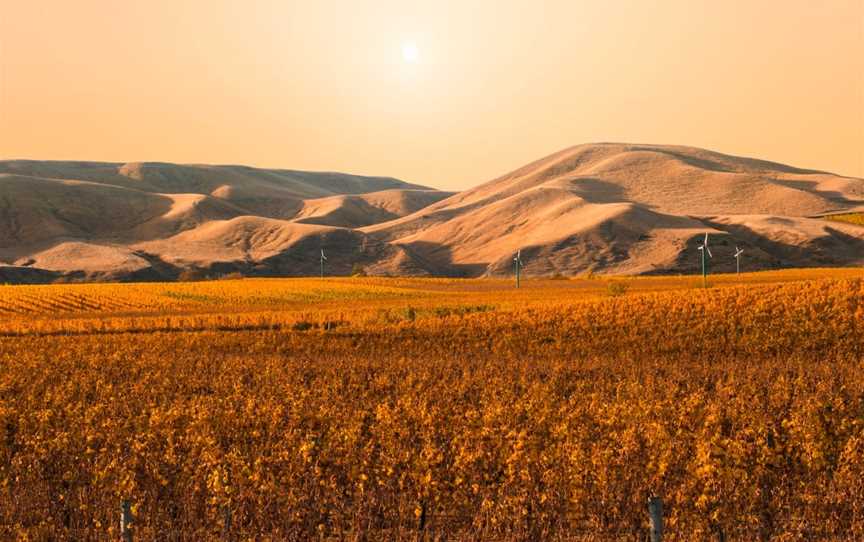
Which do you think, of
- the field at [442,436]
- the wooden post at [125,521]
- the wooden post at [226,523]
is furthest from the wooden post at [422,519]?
the wooden post at [125,521]

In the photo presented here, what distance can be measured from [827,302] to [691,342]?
10775mm

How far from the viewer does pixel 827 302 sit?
147 feet

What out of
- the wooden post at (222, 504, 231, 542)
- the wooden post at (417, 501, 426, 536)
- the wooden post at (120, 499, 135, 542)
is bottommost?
the wooden post at (417, 501, 426, 536)

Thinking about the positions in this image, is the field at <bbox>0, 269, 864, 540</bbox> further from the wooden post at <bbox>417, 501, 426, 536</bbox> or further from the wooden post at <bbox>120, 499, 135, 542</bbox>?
the wooden post at <bbox>120, 499, 135, 542</bbox>

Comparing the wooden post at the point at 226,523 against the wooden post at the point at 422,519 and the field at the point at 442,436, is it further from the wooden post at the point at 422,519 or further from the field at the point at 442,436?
the wooden post at the point at 422,519

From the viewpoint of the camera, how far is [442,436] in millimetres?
17562

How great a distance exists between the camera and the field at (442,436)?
13242mm

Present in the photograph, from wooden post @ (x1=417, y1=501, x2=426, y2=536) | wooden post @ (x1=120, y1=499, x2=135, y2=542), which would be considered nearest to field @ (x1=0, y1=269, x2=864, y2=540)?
wooden post @ (x1=417, y1=501, x2=426, y2=536)

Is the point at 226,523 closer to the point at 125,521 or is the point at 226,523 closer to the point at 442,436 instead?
the point at 125,521

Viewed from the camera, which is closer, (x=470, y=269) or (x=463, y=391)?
(x=463, y=391)

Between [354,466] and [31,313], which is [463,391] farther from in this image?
[31,313]

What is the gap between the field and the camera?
43.4 feet

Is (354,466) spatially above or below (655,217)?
below

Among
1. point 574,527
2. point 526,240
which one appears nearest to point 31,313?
point 574,527
